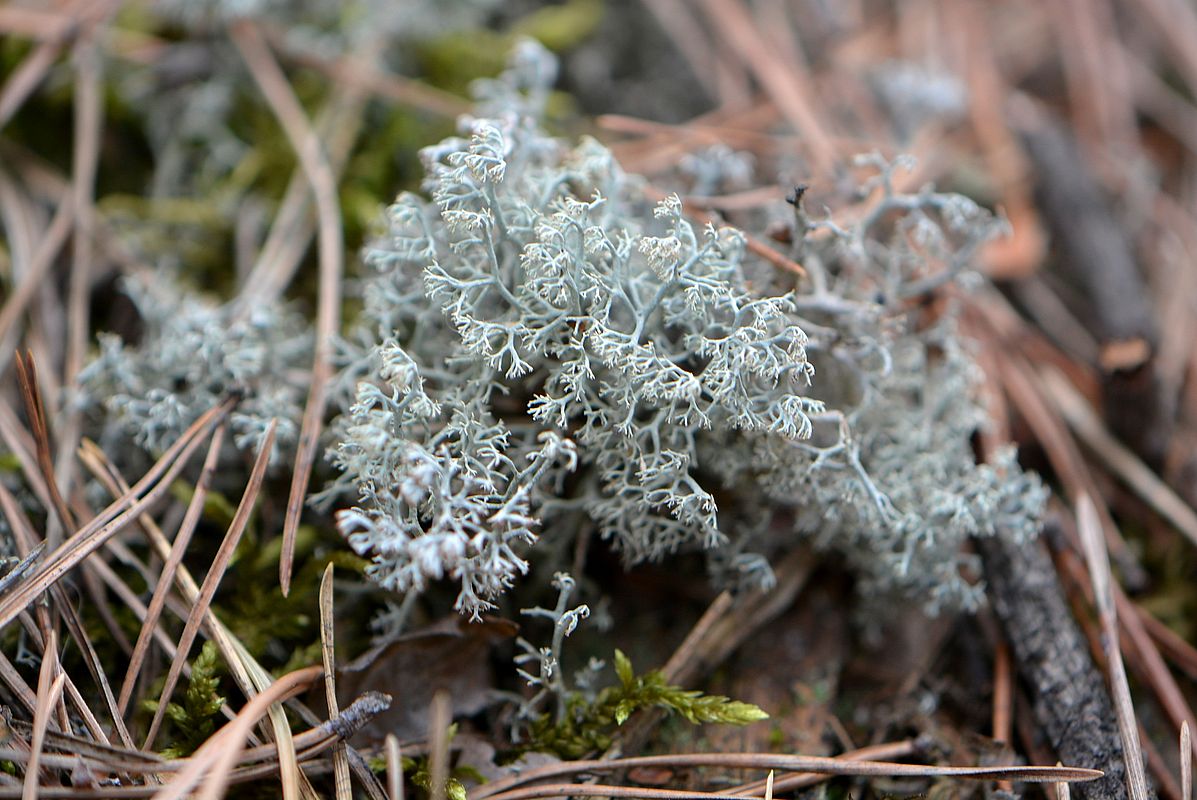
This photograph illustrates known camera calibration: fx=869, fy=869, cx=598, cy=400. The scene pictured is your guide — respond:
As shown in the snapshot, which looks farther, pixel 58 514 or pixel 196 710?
pixel 58 514

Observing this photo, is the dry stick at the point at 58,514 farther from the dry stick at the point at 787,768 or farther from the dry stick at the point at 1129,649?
the dry stick at the point at 1129,649

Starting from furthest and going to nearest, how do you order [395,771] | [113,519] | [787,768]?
1. [113,519]
2. [787,768]
3. [395,771]

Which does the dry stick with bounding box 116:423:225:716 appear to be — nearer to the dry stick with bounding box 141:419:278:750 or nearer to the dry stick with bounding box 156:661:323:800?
the dry stick with bounding box 141:419:278:750

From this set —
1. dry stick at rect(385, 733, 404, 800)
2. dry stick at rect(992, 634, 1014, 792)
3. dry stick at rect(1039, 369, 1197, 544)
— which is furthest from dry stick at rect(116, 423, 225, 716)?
dry stick at rect(1039, 369, 1197, 544)

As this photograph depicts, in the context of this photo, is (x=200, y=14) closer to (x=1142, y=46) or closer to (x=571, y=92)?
(x=571, y=92)

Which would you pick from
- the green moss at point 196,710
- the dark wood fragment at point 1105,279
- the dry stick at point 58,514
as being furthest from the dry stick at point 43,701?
the dark wood fragment at point 1105,279

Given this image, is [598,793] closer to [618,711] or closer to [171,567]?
[618,711]

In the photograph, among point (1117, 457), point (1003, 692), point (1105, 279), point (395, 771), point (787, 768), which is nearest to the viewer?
point (395, 771)

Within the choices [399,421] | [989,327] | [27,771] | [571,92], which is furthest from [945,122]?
[27,771]

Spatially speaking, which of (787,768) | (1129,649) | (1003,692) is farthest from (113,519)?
(1129,649)
